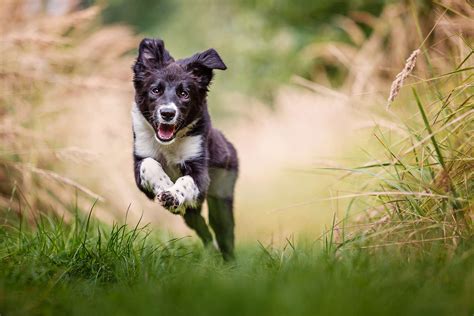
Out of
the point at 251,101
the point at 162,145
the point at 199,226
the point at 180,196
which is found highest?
the point at 251,101

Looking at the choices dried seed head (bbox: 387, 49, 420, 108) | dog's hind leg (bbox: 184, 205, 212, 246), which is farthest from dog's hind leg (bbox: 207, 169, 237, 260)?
Answer: dried seed head (bbox: 387, 49, 420, 108)

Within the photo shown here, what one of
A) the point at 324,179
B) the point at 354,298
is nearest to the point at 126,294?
the point at 354,298

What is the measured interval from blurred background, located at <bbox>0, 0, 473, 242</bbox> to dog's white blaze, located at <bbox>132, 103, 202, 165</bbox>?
543 millimetres

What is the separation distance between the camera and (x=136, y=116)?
4914 mm

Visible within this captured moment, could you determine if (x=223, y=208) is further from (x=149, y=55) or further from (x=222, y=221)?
(x=149, y=55)

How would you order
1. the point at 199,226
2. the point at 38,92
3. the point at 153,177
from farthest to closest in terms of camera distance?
the point at 38,92
the point at 199,226
the point at 153,177

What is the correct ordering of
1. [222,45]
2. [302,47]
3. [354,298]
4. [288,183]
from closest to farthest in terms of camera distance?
[354,298], [288,183], [302,47], [222,45]

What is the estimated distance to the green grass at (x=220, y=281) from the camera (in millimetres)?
2627

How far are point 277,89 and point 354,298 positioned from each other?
41.2ft

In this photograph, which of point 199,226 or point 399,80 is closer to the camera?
point 399,80

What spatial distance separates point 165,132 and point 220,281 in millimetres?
1732

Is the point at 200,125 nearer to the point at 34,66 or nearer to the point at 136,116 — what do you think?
the point at 136,116

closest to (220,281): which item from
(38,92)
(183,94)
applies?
(183,94)

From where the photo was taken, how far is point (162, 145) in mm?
4812
